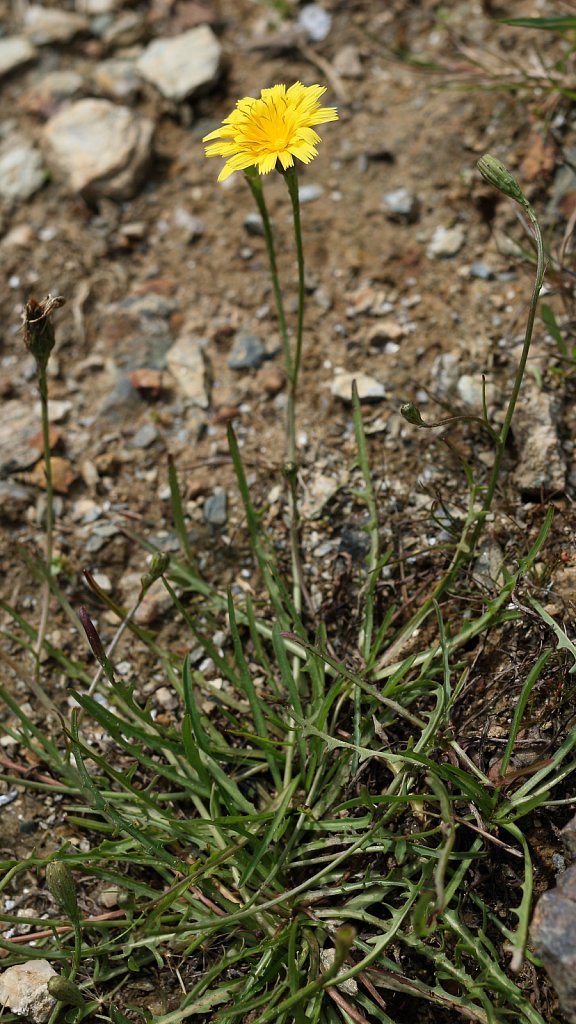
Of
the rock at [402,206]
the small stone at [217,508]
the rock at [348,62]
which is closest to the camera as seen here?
the small stone at [217,508]

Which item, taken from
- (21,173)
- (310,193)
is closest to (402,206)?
(310,193)

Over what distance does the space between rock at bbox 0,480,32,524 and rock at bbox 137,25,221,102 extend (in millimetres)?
2241

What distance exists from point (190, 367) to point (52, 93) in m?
1.90

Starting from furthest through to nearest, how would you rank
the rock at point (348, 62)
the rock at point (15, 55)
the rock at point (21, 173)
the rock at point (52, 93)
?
the rock at point (15, 55) → the rock at point (52, 93) → the rock at point (348, 62) → the rock at point (21, 173)

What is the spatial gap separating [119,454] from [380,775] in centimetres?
165

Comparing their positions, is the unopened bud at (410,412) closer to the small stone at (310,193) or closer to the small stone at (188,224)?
the small stone at (310,193)

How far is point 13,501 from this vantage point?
3.21 m

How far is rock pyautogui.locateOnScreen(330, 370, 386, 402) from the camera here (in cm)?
320

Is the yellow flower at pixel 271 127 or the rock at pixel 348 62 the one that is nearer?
the yellow flower at pixel 271 127

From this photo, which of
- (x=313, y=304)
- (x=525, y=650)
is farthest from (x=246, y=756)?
(x=313, y=304)

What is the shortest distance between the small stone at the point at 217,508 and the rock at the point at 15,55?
288 cm

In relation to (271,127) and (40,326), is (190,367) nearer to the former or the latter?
(40,326)

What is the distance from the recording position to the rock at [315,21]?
427 centimetres

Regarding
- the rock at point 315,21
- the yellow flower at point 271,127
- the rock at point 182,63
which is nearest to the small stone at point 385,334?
the yellow flower at point 271,127
